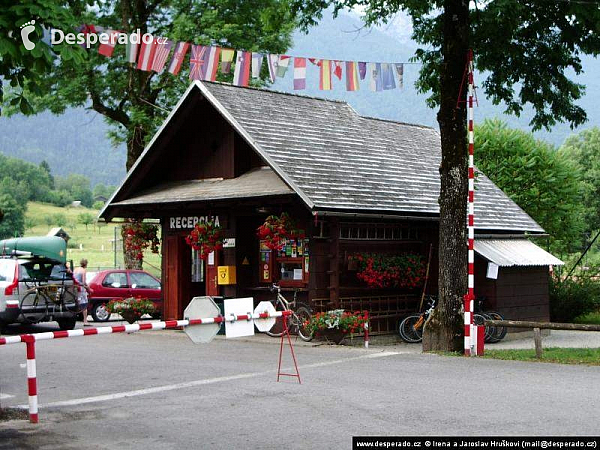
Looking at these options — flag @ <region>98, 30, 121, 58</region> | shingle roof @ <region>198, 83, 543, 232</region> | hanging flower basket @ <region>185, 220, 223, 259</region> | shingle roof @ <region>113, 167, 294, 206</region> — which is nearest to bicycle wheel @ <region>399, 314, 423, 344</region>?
shingle roof @ <region>198, 83, 543, 232</region>

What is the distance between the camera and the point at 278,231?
67.7 ft

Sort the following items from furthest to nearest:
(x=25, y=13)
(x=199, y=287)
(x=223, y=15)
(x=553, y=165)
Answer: (x=553, y=165) → (x=223, y=15) → (x=199, y=287) → (x=25, y=13)

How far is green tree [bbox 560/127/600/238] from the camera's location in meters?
78.4

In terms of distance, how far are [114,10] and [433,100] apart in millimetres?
21959

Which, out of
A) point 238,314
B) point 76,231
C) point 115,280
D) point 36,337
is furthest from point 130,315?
point 76,231

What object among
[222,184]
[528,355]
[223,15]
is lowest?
[528,355]

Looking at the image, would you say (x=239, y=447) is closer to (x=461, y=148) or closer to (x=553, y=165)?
(x=461, y=148)

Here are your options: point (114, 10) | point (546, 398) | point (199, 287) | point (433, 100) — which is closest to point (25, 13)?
point (546, 398)

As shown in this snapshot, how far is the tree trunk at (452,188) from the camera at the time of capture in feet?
56.7

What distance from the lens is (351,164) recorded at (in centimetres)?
2306

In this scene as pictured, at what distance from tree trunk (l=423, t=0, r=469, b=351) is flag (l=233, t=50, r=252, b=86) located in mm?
4700

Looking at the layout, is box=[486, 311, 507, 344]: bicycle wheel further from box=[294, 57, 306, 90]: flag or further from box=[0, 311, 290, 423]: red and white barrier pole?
box=[0, 311, 290, 423]: red and white barrier pole

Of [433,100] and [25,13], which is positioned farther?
[433,100]

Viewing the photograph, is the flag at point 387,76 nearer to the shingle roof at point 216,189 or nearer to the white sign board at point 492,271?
the shingle roof at point 216,189
